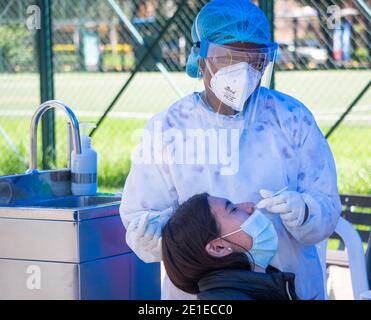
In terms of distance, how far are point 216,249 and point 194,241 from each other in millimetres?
64

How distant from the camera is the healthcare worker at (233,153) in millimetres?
2584

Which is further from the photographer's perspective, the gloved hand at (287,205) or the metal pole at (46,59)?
the metal pole at (46,59)

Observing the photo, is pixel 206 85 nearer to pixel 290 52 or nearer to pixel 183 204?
pixel 183 204

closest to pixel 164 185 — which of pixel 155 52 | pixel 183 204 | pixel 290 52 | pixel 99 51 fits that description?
pixel 183 204

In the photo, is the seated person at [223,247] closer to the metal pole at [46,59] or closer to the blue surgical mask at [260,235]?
the blue surgical mask at [260,235]

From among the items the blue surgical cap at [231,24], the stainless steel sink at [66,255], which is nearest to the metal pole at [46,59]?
the stainless steel sink at [66,255]

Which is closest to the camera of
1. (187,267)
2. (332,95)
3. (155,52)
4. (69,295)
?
(187,267)

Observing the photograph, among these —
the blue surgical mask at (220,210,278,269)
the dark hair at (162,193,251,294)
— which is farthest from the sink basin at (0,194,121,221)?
the blue surgical mask at (220,210,278,269)

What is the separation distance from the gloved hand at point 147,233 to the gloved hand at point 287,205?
0.27 metres

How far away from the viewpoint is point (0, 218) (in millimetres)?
3172

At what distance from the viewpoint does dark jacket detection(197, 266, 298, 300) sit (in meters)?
2.56

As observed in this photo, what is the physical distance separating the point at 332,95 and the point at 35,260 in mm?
12414

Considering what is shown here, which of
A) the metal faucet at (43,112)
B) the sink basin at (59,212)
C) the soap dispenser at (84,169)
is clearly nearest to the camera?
the sink basin at (59,212)

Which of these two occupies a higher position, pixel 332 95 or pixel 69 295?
pixel 332 95
